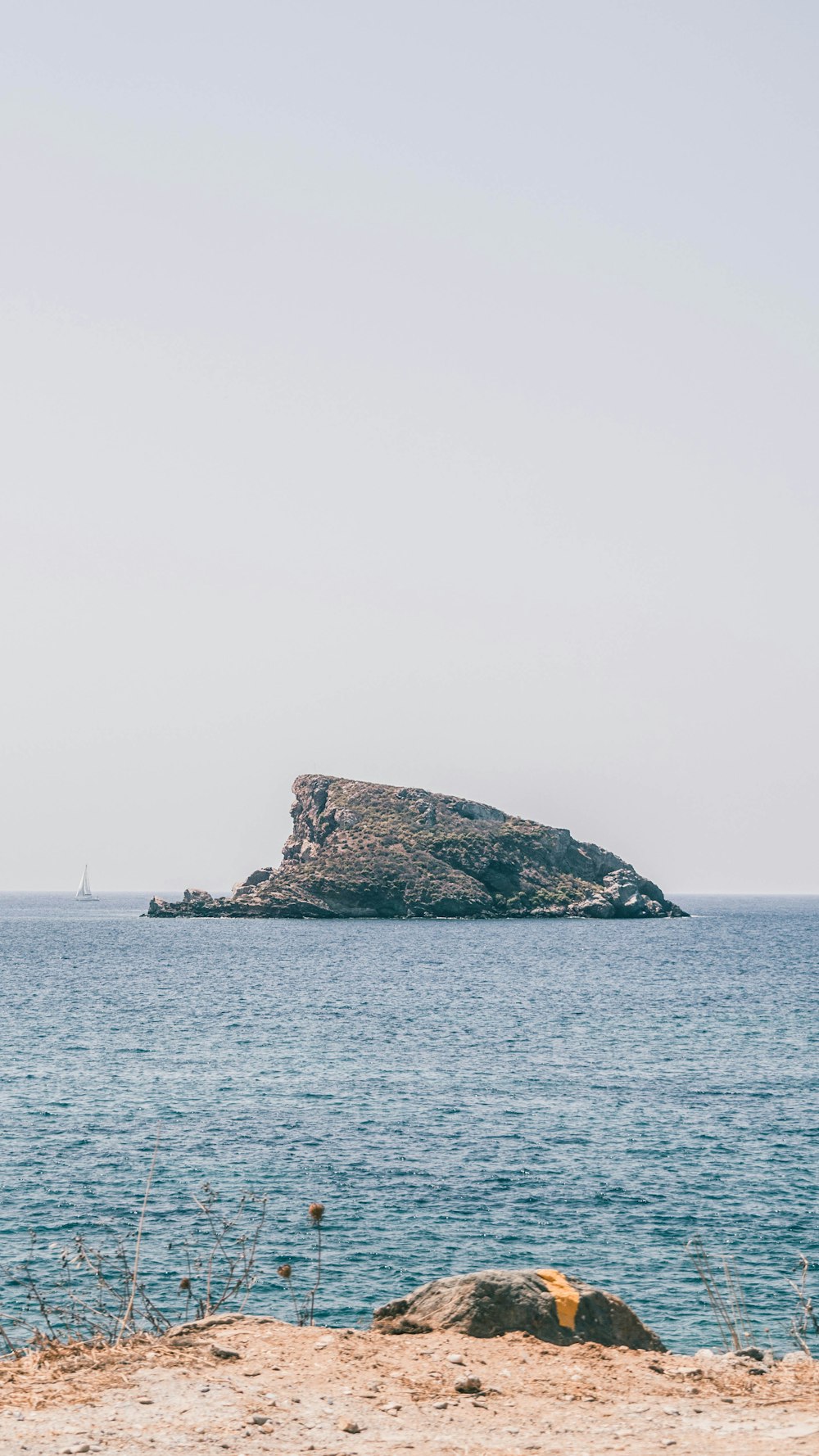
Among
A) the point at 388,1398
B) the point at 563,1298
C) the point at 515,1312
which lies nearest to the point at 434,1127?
the point at 563,1298

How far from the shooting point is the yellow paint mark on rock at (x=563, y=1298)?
1244 centimetres

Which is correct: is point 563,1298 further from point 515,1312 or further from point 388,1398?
point 388,1398

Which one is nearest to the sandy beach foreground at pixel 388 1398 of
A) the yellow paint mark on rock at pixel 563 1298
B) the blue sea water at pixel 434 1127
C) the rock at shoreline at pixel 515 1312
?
the rock at shoreline at pixel 515 1312

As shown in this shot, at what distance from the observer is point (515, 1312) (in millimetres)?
12211

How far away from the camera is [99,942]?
15988 centimetres

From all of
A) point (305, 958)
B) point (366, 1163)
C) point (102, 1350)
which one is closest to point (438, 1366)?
point (102, 1350)

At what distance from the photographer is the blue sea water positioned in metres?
28.1

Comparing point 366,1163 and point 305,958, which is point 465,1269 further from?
point 305,958

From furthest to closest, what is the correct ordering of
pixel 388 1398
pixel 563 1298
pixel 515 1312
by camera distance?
pixel 563 1298, pixel 515 1312, pixel 388 1398

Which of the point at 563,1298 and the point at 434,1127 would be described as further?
the point at 434,1127

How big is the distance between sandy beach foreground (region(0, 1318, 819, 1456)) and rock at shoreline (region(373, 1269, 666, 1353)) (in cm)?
31

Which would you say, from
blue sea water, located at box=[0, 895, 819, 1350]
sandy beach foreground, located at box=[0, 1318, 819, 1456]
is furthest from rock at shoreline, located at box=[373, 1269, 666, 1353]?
blue sea water, located at box=[0, 895, 819, 1350]

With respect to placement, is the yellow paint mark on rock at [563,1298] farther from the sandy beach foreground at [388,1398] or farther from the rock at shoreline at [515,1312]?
the sandy beach foreground at [388,1398]

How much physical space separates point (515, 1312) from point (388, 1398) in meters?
2.43
